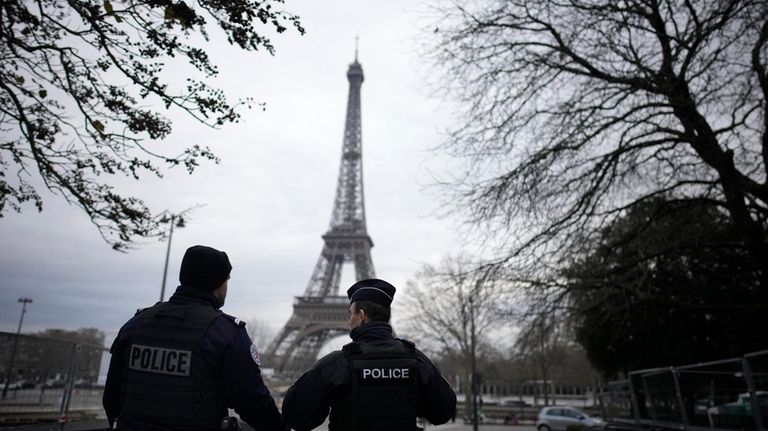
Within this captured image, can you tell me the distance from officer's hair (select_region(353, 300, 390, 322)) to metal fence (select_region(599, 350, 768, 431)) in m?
5.74

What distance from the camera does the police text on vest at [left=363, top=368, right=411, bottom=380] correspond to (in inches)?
103

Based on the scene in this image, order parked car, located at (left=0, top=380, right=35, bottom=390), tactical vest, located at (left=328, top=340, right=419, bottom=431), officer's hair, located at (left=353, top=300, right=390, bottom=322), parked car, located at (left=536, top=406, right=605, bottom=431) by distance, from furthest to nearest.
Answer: parked car, located at (left=536, top=406, right=605, bottom=431) → parked car, located at (left=0, top=380, right=35, bottom=390) → officer's hair, located at (left=353, top=300, right=390, bottom=322) → tactical vest, located at (left=328, top=340, right=419, bottom=431)

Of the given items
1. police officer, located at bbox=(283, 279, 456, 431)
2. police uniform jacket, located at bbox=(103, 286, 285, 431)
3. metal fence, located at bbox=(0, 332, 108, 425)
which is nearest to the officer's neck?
police officer, located at bbox=(283, 279, 456, 431)

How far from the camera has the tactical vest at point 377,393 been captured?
258cm

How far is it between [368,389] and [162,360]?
3.52ft

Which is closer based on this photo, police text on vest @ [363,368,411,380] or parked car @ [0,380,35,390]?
police text on vest @ [363,368,411,380]

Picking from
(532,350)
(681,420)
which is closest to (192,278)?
(532,350)

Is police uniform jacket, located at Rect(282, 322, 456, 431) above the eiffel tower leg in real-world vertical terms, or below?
below

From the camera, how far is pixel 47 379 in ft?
23.7

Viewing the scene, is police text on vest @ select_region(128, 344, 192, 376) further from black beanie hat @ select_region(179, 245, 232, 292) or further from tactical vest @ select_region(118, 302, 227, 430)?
black beanie hat @ select_region(179, 245, 232, 292)

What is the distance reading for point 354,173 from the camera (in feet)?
199

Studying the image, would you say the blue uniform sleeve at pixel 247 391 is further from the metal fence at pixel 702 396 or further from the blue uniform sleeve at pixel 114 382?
the metal fence at pixel 702 396

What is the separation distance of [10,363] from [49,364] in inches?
42.0

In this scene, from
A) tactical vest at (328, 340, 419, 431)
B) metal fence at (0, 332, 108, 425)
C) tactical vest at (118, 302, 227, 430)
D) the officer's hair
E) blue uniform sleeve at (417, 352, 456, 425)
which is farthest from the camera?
metal fence at (0, 332, 108, 425)
